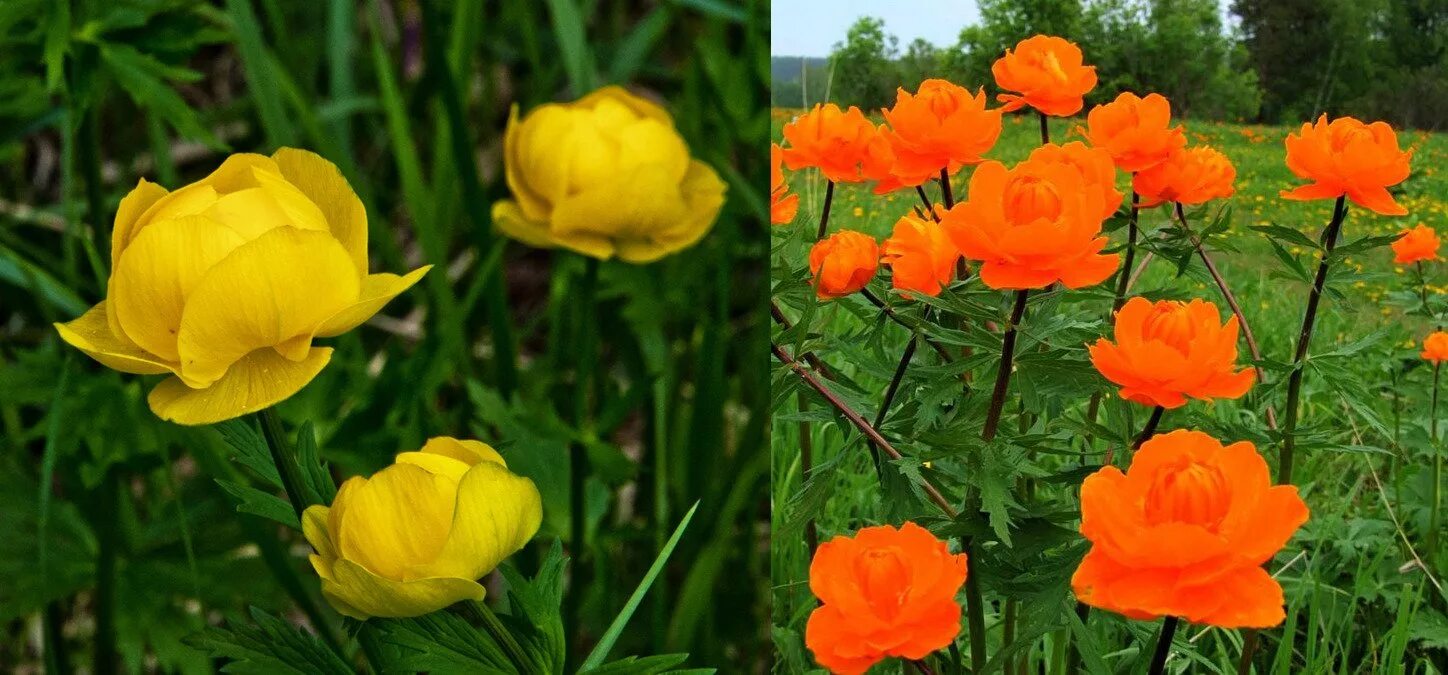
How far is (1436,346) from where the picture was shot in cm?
62

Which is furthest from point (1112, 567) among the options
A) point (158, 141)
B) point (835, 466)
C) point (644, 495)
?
point (158, 141)

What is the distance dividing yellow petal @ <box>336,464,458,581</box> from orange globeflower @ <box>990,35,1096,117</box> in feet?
1.20

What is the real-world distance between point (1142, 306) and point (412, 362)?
53 centimetres

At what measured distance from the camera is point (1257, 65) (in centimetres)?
63

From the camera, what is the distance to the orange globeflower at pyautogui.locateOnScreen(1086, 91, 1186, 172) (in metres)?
0.60

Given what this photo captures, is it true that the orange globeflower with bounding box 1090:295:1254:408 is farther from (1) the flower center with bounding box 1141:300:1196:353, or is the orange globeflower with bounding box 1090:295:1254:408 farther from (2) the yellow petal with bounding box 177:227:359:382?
(2) the yellow petal with bounding box 177:227:359:382

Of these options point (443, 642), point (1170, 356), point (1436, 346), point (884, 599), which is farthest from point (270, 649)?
point (1436, 346)

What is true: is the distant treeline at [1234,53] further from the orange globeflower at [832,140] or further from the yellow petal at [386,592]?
the yellow petal at [386,592]

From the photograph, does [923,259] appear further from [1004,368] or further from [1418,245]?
[1418,245]

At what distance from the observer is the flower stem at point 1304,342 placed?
1.98 ft

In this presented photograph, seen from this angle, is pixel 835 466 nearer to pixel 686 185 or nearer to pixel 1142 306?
pixel 1142 306

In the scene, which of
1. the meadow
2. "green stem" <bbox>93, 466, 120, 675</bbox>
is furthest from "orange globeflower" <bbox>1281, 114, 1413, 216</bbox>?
"green stem" <bbox>93, 466, 120, 675</bbox>

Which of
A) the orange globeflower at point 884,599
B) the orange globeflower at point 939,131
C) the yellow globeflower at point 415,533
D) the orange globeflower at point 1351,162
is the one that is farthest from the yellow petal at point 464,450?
the orange globeflower at point 1351,162

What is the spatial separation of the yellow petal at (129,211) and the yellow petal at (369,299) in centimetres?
6
